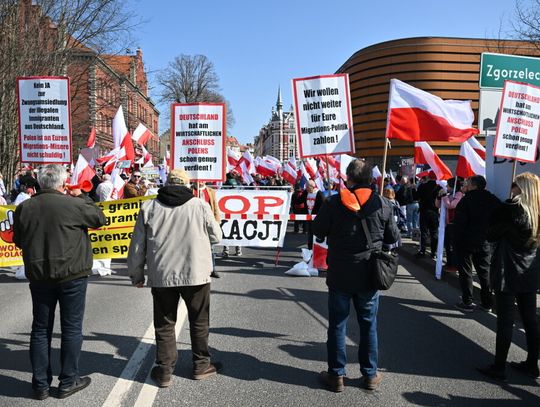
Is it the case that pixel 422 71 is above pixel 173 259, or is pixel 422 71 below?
above

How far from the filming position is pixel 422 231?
32.5 feet

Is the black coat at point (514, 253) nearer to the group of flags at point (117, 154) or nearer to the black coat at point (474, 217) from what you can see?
the black coat at point (474, 217)

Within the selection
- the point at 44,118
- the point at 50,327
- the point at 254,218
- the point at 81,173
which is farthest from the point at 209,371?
the point at 81,173

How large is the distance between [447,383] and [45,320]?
343cm

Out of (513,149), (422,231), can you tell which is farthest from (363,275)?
(422,231)

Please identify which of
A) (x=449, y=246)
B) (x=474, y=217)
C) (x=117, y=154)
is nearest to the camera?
(x=474, y=217)

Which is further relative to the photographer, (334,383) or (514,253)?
(514,253)

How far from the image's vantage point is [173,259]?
3691 mm

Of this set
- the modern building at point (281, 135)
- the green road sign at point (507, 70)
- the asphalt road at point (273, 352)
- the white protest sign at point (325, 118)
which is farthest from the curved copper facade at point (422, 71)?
the modern building at point (281, 135)

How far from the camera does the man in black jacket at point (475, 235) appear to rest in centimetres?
613

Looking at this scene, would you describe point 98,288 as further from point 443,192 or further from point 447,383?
point 443,192

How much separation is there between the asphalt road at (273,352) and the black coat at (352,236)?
36.6 inches

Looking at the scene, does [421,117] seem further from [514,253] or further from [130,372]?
[130,372]

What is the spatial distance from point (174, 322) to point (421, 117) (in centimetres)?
458
